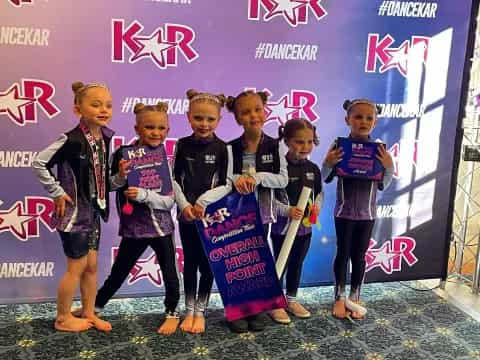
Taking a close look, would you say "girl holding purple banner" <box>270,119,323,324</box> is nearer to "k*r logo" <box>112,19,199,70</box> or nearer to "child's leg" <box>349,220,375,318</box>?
"child's leg" <box>349,220,375,318</box>

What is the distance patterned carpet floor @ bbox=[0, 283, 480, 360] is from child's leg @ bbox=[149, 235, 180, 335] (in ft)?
0.18

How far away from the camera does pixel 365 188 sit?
3.00 meters

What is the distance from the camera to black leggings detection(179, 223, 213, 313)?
280 cm

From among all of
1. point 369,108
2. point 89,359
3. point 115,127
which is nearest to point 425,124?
point 369,108

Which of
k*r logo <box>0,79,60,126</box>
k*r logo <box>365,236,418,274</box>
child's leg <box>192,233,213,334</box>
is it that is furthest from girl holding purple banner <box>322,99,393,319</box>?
k*r logo <box>0,79,60,126</box>

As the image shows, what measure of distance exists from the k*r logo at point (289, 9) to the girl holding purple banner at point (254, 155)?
0.53 m

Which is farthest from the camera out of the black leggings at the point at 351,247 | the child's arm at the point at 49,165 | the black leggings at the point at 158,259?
the black leggings at the point at 351,247

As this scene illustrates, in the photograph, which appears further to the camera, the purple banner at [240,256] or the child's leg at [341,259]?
the child's leg at [341,259]

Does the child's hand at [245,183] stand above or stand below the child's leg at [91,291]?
above

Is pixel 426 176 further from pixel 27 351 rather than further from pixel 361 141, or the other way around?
pixel 27 351

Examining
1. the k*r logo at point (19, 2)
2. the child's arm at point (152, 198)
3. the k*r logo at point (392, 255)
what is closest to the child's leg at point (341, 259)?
the k*r logo at point (392, 255)

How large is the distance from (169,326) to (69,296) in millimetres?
520

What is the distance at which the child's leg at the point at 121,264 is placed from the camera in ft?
9.12

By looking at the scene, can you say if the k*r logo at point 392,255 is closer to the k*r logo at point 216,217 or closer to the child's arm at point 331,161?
the child's arm at point 331,161
